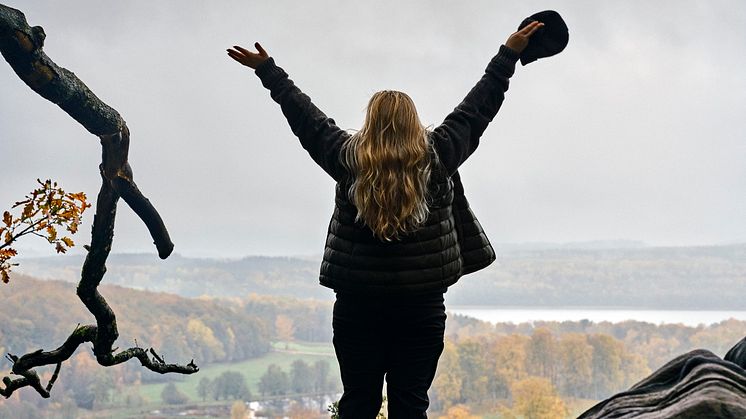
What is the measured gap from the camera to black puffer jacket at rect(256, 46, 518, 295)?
1.84 metres

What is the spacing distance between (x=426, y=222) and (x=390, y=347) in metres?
0.32

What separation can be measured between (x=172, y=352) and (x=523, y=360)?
1687mm

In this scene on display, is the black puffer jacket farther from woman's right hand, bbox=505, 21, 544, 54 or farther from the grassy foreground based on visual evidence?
the grassy foreground

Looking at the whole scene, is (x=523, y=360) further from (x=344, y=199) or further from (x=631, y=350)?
(x=344, y=199)

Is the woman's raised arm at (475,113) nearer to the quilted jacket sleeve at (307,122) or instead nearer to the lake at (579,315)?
the quilted jacket sleeve at (307,122)

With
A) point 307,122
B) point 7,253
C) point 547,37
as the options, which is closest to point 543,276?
point 547,37

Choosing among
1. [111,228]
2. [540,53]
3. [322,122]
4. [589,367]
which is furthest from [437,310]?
[589,367]

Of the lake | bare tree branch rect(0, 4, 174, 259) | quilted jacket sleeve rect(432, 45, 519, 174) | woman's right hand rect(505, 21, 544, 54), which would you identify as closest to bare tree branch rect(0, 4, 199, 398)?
bare tree branch rect(0, 4, 174, 259)

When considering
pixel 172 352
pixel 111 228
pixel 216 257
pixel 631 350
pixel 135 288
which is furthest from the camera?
pixel 216 257

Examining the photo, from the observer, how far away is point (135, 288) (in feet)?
12.5

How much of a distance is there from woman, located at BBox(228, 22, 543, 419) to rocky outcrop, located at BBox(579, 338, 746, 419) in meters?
0.47

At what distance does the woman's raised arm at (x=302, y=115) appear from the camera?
1958mm

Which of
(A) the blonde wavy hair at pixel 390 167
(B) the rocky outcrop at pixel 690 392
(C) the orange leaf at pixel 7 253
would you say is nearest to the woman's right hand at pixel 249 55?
(A) the blonde wavy hair at pixel 390 167

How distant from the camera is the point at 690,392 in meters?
1.76
